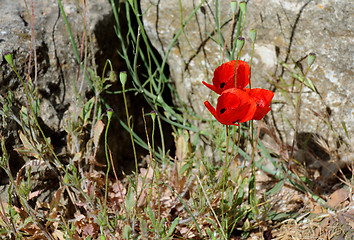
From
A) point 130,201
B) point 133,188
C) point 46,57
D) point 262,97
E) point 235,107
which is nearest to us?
point 235,107

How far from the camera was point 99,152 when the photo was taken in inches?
77.6

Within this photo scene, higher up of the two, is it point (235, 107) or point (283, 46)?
point (283, 46)

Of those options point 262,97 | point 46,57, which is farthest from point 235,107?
point 46,57

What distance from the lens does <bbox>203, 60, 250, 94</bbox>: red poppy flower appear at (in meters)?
1.34

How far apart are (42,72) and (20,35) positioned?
0.18 metres

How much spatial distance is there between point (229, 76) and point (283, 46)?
66 centimetres

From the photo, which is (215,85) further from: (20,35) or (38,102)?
(20,35)

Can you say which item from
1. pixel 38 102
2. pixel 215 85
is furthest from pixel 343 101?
pixel 38 102

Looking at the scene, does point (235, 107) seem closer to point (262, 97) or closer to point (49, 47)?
point (262, 97)

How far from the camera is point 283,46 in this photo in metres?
1.90

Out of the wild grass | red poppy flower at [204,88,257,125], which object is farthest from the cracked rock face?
red poppy flower at [204,88,257,125]

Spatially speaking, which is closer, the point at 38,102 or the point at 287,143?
the point at 38,102

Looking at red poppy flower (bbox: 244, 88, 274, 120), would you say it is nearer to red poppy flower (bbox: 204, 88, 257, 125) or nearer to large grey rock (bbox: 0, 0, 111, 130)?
red poppy flower (bbox: 204, 88, 257, 125)

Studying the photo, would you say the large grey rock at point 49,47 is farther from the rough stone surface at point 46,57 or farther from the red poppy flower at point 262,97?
the red poppy flower at point 262,97
